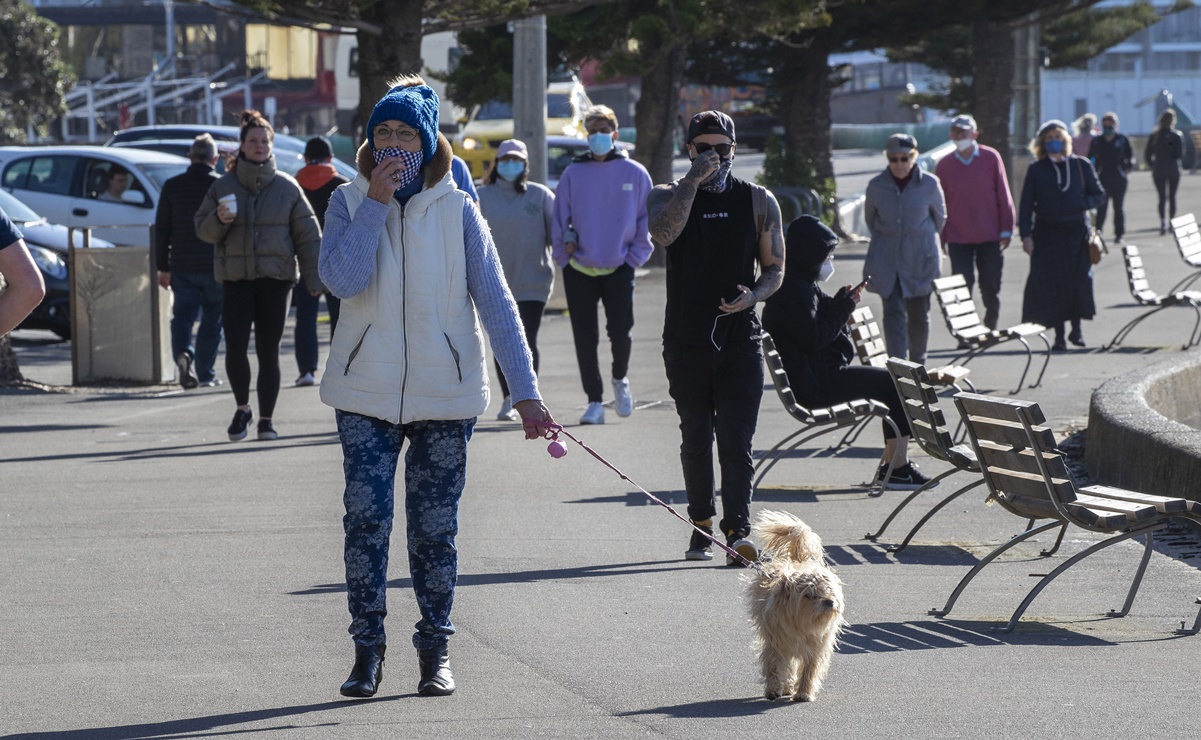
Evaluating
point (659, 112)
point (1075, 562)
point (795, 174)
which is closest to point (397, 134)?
point (1075, 562)

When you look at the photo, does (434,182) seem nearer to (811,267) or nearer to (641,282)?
(811,267)

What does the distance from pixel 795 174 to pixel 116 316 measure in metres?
18.0

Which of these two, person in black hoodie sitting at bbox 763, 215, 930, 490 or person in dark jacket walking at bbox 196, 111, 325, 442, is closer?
person in black hoodie sitting at bbox 763, 215, 930, 490

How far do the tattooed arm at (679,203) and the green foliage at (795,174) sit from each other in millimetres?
23154

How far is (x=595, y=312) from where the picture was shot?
1162cm

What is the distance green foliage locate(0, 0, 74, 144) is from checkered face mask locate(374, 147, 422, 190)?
39956 millimetres

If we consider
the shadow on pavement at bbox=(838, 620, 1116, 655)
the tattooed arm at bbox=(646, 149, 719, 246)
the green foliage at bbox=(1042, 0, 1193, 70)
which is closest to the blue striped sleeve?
the shadow on pavement at bbox=(838, 620, 1116, 655)

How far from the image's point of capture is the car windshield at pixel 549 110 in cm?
3372

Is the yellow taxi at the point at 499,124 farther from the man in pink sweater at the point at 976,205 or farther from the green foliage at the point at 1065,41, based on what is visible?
the man in pink sweater at the point at 976,205

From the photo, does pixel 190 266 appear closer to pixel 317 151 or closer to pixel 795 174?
pixel 317 151

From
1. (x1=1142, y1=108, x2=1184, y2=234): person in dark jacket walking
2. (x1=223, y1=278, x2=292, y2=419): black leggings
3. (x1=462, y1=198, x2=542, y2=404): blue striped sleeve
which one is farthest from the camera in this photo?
(x1=1142, y1=108, x2=1184, y2=234): person in dark jacket walking

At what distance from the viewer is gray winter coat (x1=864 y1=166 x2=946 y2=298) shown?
12.6 metres

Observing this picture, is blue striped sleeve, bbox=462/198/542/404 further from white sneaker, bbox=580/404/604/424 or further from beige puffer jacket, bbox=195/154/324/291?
white sneaker, bbox=580/404/604/424

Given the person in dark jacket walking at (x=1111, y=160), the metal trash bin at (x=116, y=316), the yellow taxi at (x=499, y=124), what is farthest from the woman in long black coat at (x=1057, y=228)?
the yellow taxi at (x=499, y=124)
